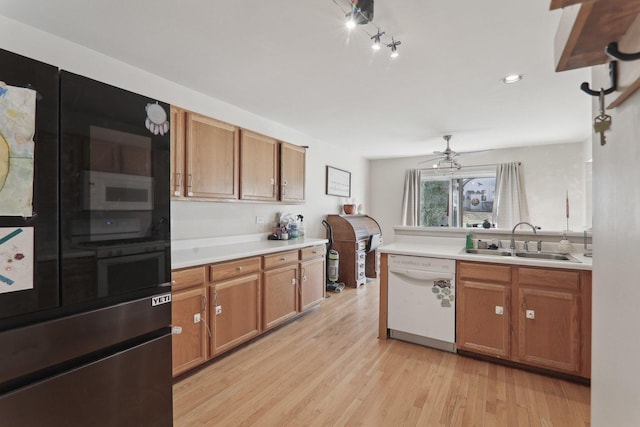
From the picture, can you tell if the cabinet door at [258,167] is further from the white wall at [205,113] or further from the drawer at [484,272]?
the drawer at [484,272]

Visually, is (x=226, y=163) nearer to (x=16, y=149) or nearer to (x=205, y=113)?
(x=205, y=113)

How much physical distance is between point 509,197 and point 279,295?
4691 millimetres

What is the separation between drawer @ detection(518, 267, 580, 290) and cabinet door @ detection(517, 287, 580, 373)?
1.8 inches

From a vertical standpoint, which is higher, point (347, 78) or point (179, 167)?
point (347, 78)

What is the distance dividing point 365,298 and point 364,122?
2.49m

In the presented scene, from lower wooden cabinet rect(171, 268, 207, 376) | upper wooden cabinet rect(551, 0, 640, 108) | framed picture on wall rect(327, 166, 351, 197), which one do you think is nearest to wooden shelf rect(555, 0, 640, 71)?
upper wooden cabinet rect(551, 0, 640, 108)

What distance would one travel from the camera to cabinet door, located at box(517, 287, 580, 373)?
2.24m

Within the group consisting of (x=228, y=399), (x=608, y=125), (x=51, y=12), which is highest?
(x=51, y=12)

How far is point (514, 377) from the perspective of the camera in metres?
2.35

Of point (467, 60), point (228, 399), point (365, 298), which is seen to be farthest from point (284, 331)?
point (467, 60)

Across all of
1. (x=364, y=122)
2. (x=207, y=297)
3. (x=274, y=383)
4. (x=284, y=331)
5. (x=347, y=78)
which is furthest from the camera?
(x=364, y=122)

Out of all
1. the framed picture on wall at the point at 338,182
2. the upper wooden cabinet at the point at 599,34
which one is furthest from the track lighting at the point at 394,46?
the framed picture on wall at the point at 338,182

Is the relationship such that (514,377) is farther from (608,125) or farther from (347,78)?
(347,78)

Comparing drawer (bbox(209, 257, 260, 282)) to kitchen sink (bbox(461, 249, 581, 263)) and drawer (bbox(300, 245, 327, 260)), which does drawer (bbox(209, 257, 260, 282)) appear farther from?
kitchen sink (bbox(461, 249, 581, 263))
